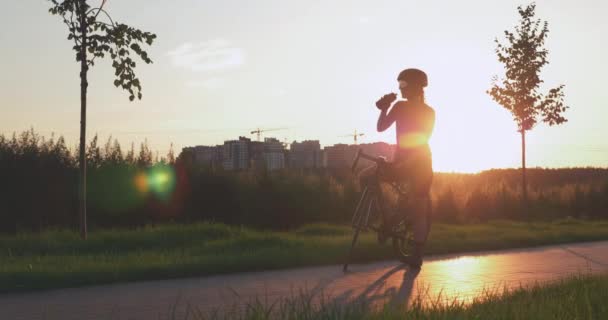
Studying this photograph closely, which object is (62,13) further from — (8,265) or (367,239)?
(367,239)

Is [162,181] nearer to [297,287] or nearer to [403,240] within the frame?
[403,240]

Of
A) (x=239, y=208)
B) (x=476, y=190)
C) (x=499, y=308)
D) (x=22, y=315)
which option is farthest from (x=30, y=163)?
(x=476, y=190)

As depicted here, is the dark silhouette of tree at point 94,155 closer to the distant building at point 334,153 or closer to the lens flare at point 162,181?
the lens flare at point 162,181

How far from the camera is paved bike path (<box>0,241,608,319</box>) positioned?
6.18 metres

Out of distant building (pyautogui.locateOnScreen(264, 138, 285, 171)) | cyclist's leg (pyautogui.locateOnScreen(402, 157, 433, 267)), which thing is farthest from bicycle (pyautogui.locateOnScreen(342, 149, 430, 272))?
distant building (pyautogui.locateOnScreen(264, 138, 285, 171))

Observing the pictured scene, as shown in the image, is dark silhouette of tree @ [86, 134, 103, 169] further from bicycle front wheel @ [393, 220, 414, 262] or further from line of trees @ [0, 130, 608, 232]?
bicycle front wheel @ [393, 220, 414, 262]

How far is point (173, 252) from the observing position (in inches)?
413

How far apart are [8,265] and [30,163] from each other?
26.7 feet

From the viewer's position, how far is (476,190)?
→ 2673 centimetres

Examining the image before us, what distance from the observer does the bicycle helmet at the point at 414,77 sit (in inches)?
370

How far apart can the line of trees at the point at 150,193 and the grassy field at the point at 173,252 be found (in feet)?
10.4

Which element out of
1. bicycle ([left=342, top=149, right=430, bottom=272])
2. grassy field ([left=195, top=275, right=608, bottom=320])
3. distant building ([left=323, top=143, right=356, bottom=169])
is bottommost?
grassy field ([left=195, top=275, right=608, bottom=320])

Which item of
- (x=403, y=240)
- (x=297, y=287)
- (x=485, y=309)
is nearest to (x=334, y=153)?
(x=403, y=240)

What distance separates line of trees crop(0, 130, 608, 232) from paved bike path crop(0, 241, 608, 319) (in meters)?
8.28
